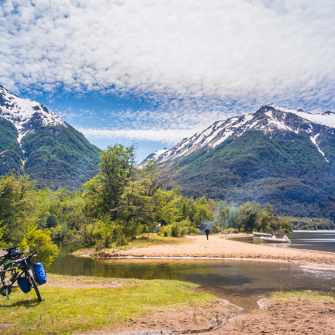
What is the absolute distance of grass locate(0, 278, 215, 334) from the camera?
7359 millimetres

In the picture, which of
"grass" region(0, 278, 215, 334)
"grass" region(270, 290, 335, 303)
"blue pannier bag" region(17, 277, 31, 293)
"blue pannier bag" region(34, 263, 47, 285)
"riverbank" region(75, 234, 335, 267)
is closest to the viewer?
"grass" region(0, 278, 215, 334)

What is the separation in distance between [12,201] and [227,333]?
945 inches

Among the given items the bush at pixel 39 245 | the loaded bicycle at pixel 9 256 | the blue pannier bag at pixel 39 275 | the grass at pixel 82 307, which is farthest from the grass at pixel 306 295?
the bush at pixel 39 245

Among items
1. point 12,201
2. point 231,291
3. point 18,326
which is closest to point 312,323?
point 231,291

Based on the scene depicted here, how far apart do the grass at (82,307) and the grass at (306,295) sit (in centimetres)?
381

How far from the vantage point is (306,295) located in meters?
12.9

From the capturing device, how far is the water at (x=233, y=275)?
14.3m

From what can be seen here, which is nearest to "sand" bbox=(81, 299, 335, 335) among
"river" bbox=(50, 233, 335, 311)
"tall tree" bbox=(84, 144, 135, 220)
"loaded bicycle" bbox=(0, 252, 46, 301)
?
"river" bbox=(50, 233, 335, 311)

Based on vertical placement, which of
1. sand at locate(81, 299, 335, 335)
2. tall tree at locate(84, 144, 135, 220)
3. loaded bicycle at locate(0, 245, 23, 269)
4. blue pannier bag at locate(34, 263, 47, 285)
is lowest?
sand at locate(81, 299, 335, 335)

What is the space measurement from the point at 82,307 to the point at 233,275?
1292 centimetres

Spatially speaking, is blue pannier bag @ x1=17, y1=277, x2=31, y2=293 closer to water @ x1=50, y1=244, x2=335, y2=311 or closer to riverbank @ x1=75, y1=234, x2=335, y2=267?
water @ x1=50, y1=244, x2=335, y2=311

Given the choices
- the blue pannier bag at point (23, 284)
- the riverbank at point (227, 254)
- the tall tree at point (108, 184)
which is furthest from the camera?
the tall tree at point (108, 184)

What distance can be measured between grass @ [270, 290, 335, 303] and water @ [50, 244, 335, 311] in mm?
874

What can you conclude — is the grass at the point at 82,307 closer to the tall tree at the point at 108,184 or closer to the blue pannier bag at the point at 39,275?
the blue pannier bag at the point at 39,275
